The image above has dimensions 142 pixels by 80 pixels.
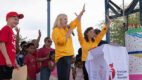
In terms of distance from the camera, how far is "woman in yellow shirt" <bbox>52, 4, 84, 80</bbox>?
13.4 feet

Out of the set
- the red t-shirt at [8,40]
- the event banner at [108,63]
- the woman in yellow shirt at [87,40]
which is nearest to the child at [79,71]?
the woman in yellow shirt at [87,40]

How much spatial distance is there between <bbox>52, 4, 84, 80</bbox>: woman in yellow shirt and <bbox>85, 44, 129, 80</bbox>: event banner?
535 mm

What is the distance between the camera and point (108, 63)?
420 centimetres

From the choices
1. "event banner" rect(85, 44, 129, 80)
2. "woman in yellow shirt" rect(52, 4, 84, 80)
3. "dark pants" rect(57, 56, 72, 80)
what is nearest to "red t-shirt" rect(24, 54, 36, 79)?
"event banner" rect(85, 44, 129, 80)

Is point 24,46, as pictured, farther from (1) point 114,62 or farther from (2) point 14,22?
(1) point 114,62

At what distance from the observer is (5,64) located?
390 cm

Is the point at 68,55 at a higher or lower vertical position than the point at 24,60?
higher

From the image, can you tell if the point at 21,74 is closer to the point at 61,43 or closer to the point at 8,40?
the point at 8,40

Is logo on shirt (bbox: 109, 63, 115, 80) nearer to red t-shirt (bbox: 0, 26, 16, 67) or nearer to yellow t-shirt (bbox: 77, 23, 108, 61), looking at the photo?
yellow t-shirt (bbox: 77, 23, 108, 61)

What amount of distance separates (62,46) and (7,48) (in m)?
0.88

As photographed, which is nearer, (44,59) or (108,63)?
(108,63)

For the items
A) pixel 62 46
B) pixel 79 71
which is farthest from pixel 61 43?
pixel 79 71

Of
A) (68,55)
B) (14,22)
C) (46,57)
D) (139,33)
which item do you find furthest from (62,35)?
(46,57)

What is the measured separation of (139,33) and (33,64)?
291 centimetres
